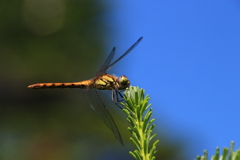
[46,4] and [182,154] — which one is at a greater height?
[46,4]

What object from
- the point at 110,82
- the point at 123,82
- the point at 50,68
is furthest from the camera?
the point at 50,68

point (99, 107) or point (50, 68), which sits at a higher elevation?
point (50, 68)

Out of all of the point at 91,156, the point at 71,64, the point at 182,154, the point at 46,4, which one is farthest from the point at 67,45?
the point at 182,154

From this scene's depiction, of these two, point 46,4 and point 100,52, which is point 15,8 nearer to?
point 46,4

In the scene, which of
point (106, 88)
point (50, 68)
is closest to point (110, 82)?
point (106, 88)

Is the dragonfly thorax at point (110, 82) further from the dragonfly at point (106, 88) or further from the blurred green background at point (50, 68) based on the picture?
the blurred green background at point (50, 68)

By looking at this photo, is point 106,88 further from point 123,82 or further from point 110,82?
point 123,82

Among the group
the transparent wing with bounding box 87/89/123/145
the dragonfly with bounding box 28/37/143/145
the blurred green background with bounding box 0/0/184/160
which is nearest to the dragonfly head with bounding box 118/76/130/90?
the dragonfly with bounding box 28/37/143/145

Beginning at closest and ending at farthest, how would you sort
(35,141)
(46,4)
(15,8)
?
(35,141) < (46,4) < (15,8)
